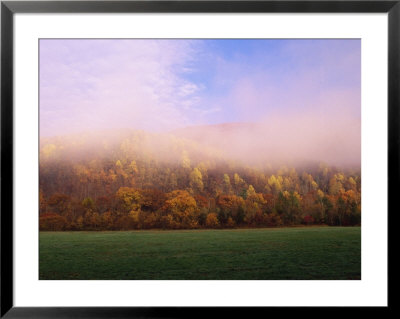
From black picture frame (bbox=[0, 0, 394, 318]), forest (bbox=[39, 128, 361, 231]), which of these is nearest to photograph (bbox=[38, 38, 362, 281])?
forest (bbox=[39, 128, 361, 231])

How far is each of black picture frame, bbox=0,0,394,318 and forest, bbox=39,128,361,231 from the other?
0.59 m

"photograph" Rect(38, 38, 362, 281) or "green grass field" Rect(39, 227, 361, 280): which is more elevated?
"photograph" Rect(38, 38, 362, 281)

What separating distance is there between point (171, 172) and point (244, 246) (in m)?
0.77

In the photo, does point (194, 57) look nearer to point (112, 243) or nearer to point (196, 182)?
point (196, 182)

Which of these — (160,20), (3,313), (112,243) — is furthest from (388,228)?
(3,313)

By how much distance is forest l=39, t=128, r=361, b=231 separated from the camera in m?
2.19

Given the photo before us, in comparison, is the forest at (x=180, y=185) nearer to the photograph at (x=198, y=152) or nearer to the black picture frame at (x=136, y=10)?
the photograph at (x=198, y=152)

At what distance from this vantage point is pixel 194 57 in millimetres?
2168

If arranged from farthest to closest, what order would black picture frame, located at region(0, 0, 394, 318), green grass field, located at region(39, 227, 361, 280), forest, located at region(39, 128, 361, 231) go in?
1. forest, located at region(39, 128, 361, 231)
2. green grass field, located at region(39, 227, 361, 280)
3. black picture frame, located at region(0, 0, 394, 318)

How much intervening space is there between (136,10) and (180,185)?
1.21 meters

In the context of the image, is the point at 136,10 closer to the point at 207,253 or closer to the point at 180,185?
the point at 180,185

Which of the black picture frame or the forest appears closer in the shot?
the black picture frame

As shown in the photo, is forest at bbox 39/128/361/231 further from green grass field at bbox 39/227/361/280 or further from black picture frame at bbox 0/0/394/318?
black picture frame at bbox 0/0/394/318

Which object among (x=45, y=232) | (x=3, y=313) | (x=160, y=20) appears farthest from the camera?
(x=45, y=232)
